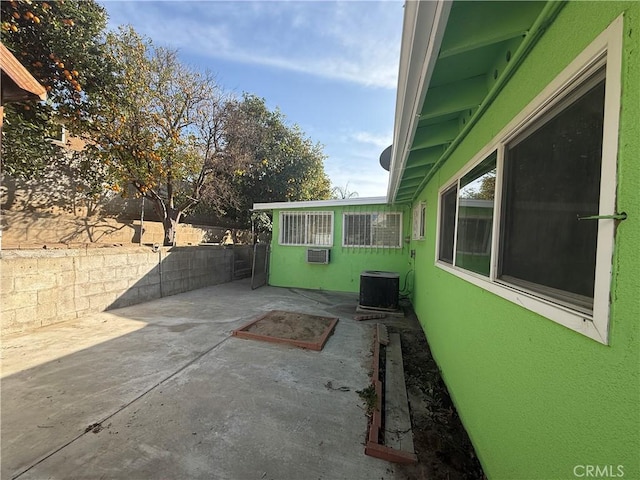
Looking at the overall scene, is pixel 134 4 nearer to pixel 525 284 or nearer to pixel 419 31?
pixel 419 31

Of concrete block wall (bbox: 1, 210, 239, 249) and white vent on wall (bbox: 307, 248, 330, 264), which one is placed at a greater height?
concrete block wall (bbox: 1, 210, 239, 249)

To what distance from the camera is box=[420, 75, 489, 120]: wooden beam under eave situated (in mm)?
2055

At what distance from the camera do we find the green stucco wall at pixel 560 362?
814mm

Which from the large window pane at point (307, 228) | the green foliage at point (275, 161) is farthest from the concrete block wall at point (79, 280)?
the green foliage at point (275, 161)

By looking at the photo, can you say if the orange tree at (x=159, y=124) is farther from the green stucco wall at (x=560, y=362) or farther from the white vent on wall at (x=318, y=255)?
the green stucco wall at (x=560, y=362)

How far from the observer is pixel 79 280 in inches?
184

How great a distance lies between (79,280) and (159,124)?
4300 mm

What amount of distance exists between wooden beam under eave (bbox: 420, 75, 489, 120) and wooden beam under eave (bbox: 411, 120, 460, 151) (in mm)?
554

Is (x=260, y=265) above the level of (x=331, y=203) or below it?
below

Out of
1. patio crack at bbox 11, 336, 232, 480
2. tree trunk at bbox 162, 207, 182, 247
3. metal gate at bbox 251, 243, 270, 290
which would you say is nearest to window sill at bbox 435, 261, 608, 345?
patio crack at bbox 11, 336, 232, 480

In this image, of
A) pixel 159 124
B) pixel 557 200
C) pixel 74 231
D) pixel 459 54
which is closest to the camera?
pixel 557 200

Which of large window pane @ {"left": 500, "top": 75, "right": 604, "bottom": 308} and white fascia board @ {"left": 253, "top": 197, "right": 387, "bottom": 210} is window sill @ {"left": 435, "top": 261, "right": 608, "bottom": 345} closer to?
large window pane @ {"left": 500, "top": 75, "right": 604, "bottom": 308}

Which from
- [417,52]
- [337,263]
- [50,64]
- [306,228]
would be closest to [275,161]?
[306,228]

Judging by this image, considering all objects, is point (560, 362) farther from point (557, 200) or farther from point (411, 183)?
point (411, 183)
